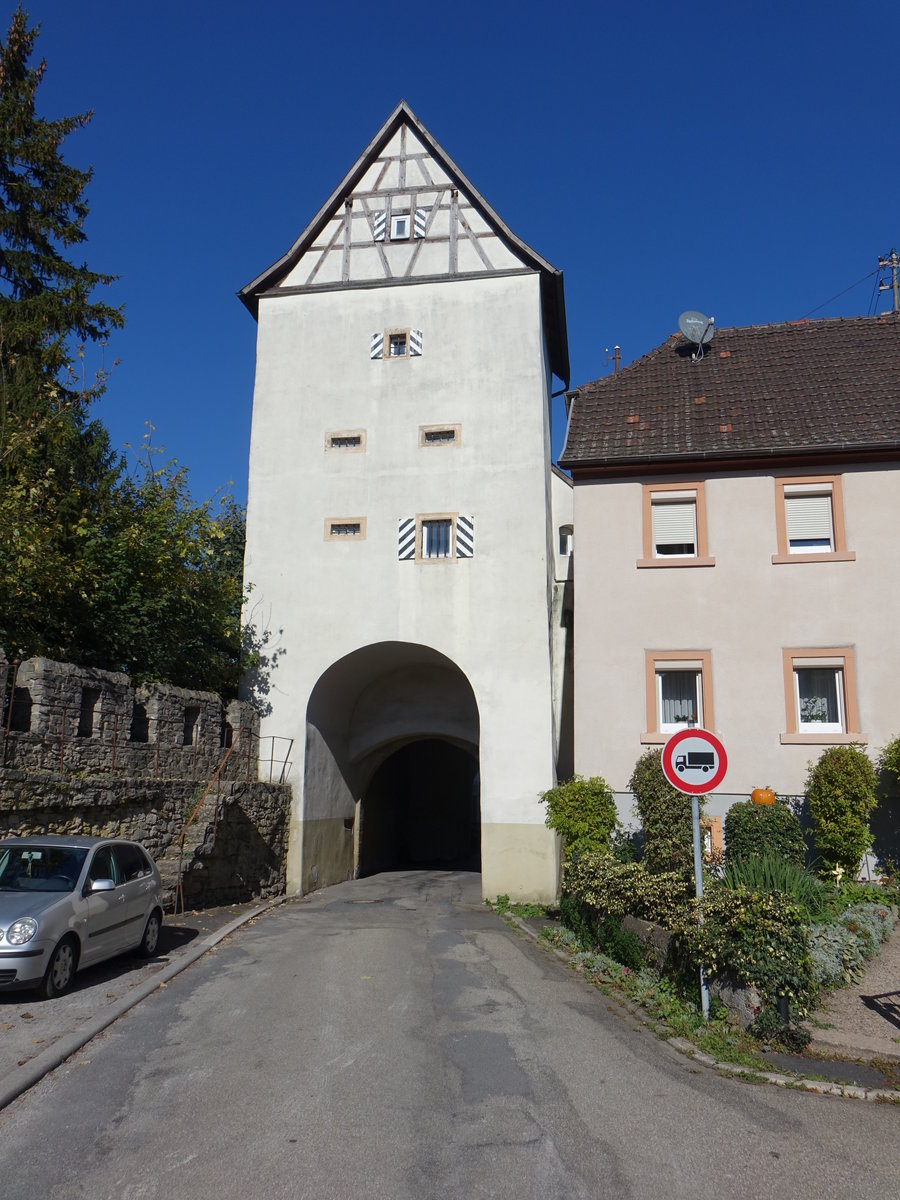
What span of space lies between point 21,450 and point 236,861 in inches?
316

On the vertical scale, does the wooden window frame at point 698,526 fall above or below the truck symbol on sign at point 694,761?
above

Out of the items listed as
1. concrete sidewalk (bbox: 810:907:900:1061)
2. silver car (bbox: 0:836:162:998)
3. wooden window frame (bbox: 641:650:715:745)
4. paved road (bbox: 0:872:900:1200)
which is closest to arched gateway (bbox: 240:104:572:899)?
wooden window frame (bbox: 641:650:715:745)

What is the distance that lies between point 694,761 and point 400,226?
58.7ft

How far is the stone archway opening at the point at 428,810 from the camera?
29.5 metres

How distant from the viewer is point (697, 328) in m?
22.2

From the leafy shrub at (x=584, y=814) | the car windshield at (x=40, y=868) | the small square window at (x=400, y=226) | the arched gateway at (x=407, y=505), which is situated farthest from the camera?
the small square window at (x=400, y=226)

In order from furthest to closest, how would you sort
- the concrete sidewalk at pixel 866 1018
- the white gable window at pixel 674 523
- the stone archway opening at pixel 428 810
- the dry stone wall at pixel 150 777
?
the stone archway opening at pixel 428 810 < the white gable window at pixel 674 523 < the dry stone wall at pixel 150 777 < the concrete sidewalk at pixel 866 1018

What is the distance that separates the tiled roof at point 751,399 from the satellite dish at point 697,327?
0.85 feet

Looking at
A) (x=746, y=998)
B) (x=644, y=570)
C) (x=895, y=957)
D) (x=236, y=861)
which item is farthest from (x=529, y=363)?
(x=746, y=998)

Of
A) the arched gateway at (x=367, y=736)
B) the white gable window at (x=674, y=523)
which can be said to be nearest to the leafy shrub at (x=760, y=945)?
the white gable window at (x=674, y=523)

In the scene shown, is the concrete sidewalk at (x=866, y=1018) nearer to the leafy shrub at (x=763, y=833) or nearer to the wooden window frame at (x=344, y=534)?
the leafy shrub at (x=763, y=833)

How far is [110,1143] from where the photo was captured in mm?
5805

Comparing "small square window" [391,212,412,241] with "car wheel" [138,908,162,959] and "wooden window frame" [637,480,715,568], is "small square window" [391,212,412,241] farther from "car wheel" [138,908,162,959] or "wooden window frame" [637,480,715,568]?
"car wheel" [138,908,162,959]

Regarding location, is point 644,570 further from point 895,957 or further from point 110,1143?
point 110,1143
